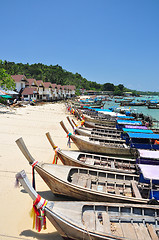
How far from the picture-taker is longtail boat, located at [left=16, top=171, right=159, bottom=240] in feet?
14.0

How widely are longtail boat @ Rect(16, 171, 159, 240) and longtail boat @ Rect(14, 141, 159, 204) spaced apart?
0.37 metres

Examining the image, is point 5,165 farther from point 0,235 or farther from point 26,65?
point 26,65

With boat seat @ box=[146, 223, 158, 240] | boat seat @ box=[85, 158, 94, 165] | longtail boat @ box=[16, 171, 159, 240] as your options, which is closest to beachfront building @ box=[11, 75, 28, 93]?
boat seat @ box=[85, 158, 94, 165]

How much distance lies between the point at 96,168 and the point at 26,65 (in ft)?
382

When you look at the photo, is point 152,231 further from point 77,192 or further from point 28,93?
point 28,93

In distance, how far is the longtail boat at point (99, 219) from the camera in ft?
14.0

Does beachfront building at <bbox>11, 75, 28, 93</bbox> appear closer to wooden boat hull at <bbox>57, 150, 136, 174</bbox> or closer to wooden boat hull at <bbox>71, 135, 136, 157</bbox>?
wooden boat hull at <bbox>71, 135, 136, 157</bbox>

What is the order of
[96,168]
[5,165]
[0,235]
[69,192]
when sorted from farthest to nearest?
[5,165] < [96,168] < [69,192] < [0,235]

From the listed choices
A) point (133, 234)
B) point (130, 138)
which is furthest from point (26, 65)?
point (133, 234)

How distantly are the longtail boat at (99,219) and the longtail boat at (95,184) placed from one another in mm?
373

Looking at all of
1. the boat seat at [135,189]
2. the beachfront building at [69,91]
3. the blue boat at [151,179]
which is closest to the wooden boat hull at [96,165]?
the boat seat at [135,189]

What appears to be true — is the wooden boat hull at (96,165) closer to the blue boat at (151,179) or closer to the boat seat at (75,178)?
the boat seat at (75,178)

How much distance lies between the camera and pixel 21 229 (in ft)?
18.5

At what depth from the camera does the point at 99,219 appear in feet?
17.2
